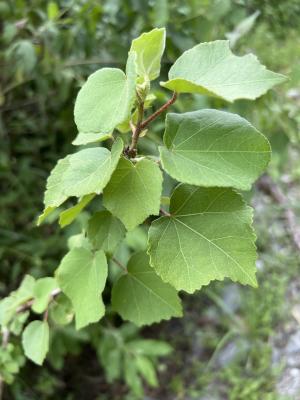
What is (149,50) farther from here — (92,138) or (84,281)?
(84,281)

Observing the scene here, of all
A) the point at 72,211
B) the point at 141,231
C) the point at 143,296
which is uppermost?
the point at 72,211

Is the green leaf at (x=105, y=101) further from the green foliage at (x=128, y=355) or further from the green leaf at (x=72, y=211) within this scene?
the green foliage at (x=128, y=355)

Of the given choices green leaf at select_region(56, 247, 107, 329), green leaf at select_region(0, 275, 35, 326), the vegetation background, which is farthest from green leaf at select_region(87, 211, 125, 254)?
the vegetation background

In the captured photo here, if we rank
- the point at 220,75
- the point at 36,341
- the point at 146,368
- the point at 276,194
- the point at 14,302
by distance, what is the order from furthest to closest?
1. the point at 146,368
2. the point at 276,194
3. the point at 14,302
4. the point at 36,341
5. the point at 220,75

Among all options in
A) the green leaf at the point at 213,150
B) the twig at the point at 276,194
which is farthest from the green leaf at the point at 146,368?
the green leaf at the point at 213,150

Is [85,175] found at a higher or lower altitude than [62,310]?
higher

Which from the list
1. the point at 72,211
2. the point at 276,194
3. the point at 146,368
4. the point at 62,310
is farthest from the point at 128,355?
the point at 72,211
